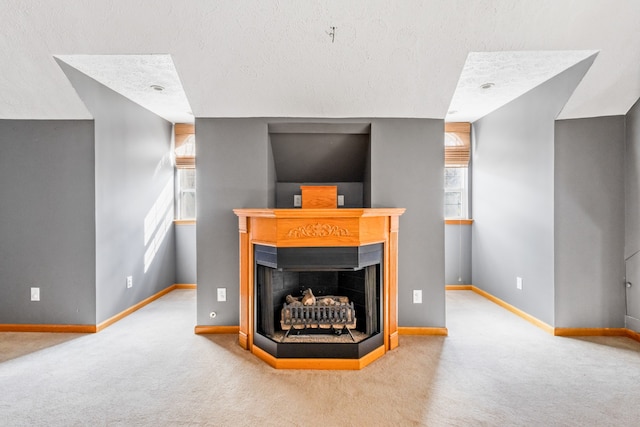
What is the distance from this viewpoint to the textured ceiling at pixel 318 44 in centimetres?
198

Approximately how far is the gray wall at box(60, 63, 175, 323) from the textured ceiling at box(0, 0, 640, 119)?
356 millimetres

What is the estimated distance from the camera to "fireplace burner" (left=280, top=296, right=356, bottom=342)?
2506 millimetres

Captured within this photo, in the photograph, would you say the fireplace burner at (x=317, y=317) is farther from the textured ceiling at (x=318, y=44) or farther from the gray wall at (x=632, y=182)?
the gray wall at (x=632, y=182)

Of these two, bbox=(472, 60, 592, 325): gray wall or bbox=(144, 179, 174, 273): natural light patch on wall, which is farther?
bbox=(144, 179, 174, 273): natural light patch on wall

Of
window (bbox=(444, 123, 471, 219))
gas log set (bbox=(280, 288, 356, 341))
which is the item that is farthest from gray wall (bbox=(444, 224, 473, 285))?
gas log set (bbox=(280, 288, 356, 341))

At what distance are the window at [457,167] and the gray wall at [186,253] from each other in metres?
3.81

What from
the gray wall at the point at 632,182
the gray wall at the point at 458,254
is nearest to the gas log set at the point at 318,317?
the gray wall at the point at 458,254

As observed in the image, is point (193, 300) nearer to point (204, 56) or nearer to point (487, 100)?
point (204, 56)

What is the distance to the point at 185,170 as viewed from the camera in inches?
183

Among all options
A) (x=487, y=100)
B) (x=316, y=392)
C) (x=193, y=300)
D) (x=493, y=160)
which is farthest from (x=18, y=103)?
(x=493, y=160)

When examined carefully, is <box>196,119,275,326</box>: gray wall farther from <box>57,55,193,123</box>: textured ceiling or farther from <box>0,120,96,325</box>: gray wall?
<box>0,120,96,325</box>: gray wall

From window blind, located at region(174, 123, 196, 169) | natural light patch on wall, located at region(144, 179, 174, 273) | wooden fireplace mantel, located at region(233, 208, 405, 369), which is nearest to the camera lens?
wooden fireplace mantel, located at region(233, 208, 405, 369)

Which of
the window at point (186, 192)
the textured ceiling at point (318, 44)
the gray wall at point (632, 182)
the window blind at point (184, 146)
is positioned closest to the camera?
the textured ceiling at point (318, 44)

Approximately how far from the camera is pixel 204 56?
2.29m
